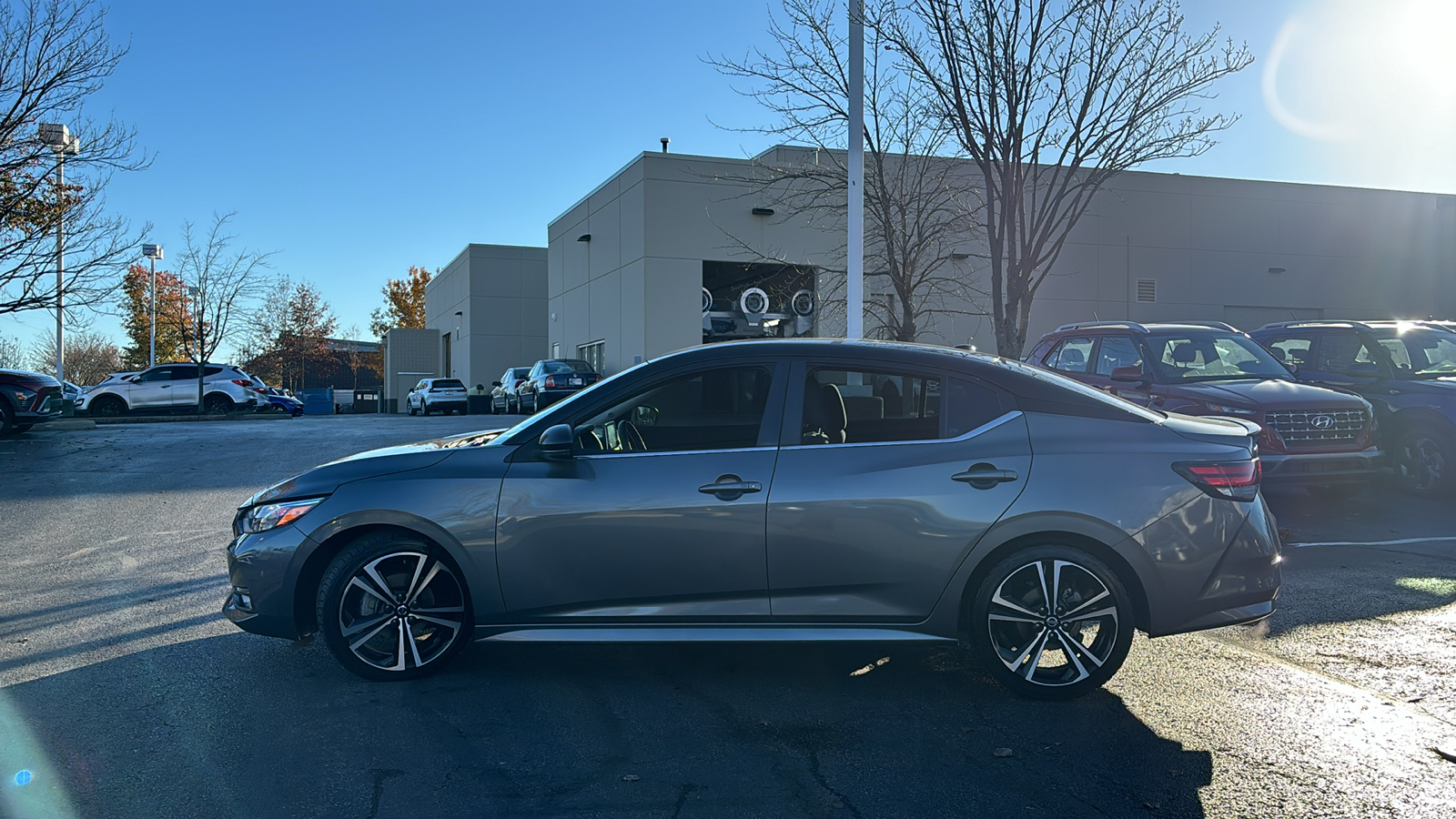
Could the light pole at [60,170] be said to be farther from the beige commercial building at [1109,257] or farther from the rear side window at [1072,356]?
the rear side window at [1072,356]

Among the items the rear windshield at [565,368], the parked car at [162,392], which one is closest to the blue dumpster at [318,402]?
the parked car at [162,392]

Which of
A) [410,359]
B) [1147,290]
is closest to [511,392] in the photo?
[1147,290]

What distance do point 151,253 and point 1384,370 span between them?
41.6 m

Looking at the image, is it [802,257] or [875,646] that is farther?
[802,257]

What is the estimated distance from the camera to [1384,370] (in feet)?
35.6

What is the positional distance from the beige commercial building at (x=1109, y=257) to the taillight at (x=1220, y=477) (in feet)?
72.8

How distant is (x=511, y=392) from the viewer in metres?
→ 32.8

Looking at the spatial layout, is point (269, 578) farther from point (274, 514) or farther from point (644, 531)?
point (644, 531)

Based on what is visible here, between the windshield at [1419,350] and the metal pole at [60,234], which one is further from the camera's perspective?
the metal pole at [60,234]

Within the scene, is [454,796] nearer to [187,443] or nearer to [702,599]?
[702,599]

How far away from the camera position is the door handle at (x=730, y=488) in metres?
4.46

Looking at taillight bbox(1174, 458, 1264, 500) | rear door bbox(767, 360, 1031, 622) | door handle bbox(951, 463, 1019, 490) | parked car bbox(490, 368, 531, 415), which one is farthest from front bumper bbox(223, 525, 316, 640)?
parked car bbox(490, 368, 531, 415)

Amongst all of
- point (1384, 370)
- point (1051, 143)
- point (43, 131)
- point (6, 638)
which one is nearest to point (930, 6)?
point (1051, 143)

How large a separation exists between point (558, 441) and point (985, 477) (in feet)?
6.26
